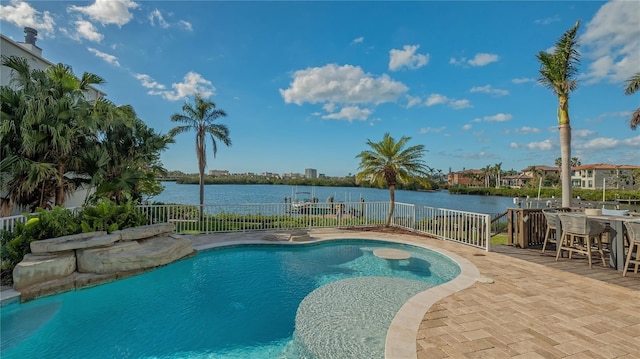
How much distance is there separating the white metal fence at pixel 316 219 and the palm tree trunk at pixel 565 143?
3.85m

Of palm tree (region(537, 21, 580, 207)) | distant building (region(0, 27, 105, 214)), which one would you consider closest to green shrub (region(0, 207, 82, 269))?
distant building (region(0, 27, 105, 214))

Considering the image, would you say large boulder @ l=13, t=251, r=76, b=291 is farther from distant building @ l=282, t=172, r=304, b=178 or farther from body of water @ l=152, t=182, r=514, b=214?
distant building @ l=282, t=172, r=304, b=178

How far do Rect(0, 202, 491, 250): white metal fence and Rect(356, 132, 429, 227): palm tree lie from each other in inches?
31.2

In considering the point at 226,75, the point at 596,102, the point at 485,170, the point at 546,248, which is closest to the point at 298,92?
the point at 226,75

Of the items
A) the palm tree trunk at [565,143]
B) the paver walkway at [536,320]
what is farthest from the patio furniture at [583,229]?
the palm tree trunk at [565,143]

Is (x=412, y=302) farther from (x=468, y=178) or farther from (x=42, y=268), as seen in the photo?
(x=468, y=178)

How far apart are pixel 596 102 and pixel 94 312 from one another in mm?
16659

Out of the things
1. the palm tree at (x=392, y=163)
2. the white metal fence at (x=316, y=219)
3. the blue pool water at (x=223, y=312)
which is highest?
the palm tree at (x=392, y=163)

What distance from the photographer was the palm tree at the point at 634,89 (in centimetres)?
1035

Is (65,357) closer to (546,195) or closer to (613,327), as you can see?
(613,327)

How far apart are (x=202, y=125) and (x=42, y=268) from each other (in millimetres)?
9854

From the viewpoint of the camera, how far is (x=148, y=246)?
5.45m

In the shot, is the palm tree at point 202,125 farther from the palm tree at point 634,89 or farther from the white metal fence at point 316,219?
Answer: the palm tree at point 634,89

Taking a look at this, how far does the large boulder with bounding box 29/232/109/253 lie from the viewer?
4234 millimetres
